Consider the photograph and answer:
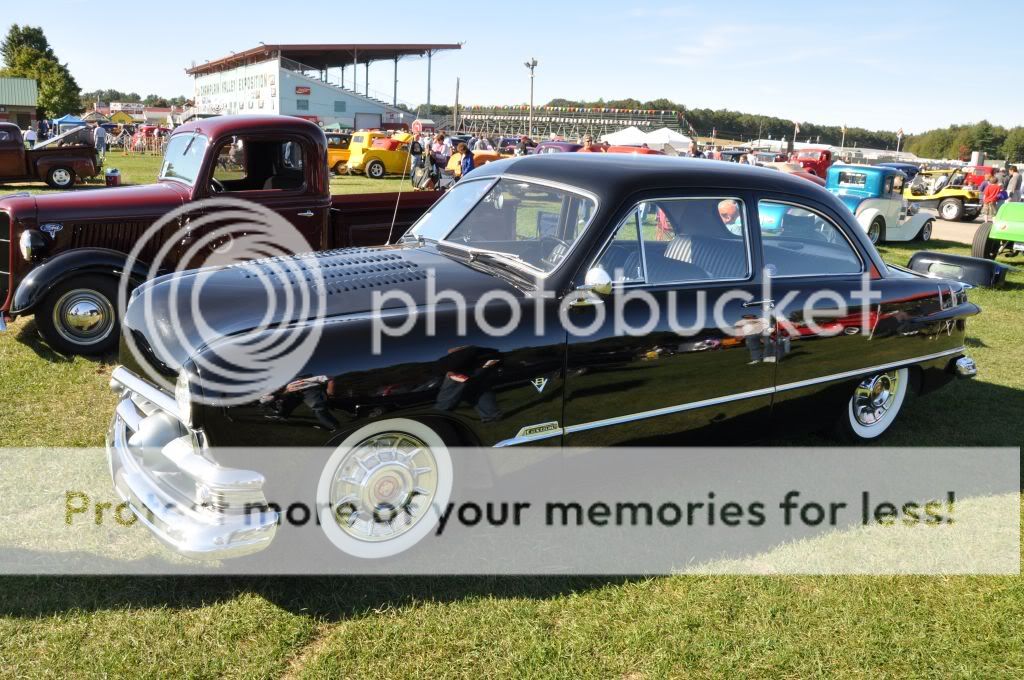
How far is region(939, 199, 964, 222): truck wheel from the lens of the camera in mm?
21719

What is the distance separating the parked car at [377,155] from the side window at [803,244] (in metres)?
25.7

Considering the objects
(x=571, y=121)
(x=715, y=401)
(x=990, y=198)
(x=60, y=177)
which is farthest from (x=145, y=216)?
(x=571, y=121)

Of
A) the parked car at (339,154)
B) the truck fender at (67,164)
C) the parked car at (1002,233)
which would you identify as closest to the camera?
the parked car at (1002,233)

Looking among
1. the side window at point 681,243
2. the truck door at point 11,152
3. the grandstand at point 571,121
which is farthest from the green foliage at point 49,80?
the side window at point 681,243

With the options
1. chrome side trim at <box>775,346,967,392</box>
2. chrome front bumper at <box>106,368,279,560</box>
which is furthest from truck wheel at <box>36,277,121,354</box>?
chrome side trim at <box>775,346,967,392</box>

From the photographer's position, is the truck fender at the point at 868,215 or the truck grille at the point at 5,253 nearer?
the truck grille at the point at 5,253

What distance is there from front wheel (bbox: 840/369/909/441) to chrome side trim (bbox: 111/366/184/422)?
3.95 meters

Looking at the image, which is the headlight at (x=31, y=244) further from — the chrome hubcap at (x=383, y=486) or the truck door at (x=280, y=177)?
the chrome hubcap at (x=383, y=486)

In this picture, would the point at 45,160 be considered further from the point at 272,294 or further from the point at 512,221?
the point at 272,294

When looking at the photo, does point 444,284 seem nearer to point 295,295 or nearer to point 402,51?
point 295,295

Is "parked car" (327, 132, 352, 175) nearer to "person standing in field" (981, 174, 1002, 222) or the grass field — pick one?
"person standing in field" (981, 174, 1002, 222)

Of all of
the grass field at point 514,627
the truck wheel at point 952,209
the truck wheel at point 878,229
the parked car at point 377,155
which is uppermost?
the parked car at point 377,155

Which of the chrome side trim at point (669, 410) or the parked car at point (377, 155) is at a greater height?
the parked car at point (377, 155)

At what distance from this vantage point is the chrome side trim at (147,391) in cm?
320
